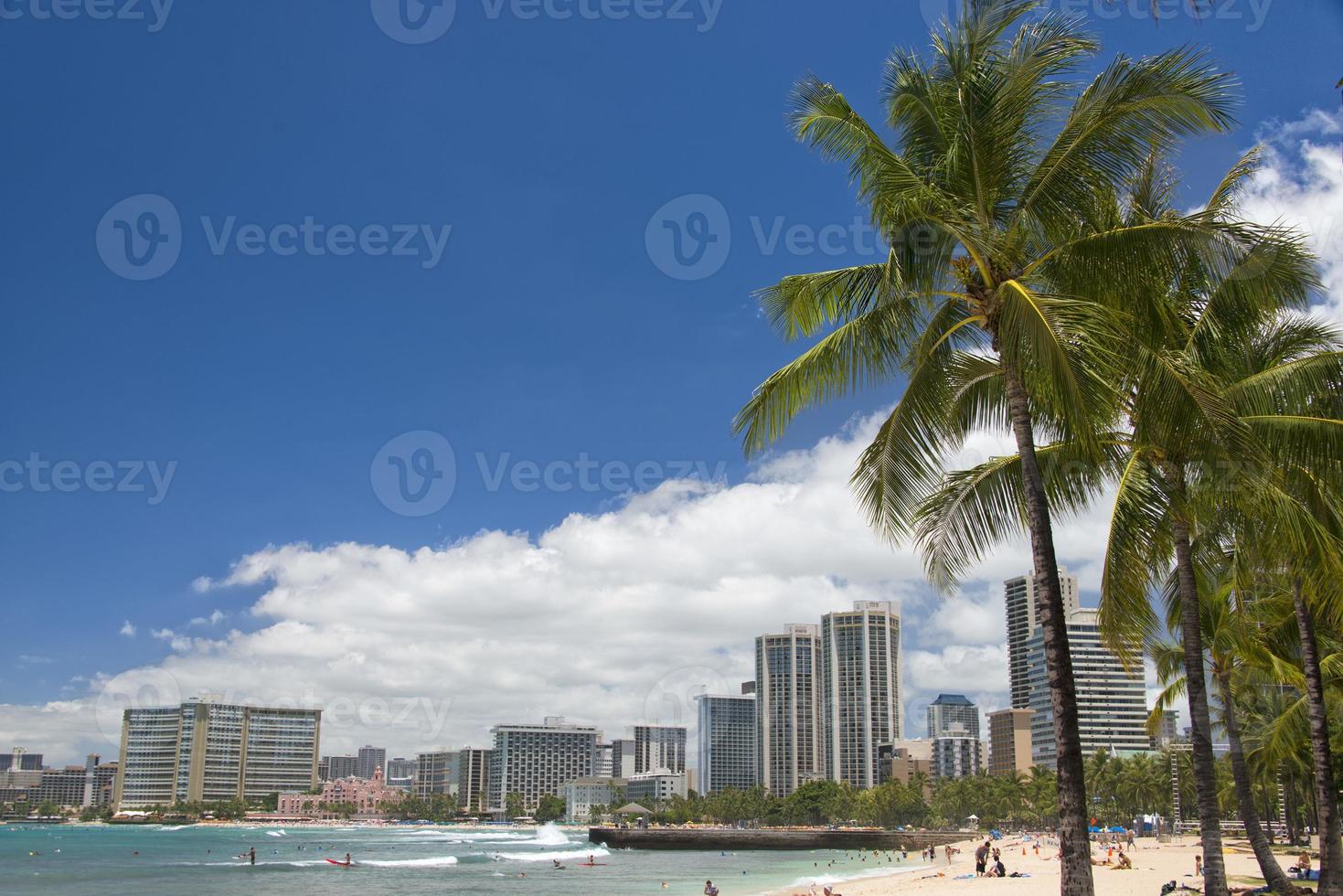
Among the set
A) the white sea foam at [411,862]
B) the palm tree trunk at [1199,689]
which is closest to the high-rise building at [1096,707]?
the white sea foam at [411,862]

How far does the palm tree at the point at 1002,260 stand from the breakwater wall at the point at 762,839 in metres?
106

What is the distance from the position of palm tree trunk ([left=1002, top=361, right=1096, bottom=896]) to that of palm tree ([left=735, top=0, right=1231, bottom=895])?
0.02 m

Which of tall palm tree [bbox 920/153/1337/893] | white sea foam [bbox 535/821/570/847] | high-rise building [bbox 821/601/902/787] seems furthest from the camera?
high-rise building [bbox 821/601/902/787]

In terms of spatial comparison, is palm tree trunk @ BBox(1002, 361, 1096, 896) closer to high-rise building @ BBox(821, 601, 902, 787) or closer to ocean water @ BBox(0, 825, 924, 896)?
ocean water @ BBox(0, 825, 924, 896)

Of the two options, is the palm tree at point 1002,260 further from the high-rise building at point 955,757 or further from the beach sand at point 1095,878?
the high-rise building at point 955,757

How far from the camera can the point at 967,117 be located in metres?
10.4

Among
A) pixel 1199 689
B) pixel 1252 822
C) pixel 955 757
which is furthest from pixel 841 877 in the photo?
pixel 955 757

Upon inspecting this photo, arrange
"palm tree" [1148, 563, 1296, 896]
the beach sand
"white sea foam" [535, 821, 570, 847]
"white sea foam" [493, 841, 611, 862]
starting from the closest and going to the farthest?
"palm tree" [1148, 563, 1296, 896] → the beach sand → "white sea foam" [493, 841, 611, 862] → "white sea foam" [535, 821, 570, 847]

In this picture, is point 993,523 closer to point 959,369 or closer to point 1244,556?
point 959,369

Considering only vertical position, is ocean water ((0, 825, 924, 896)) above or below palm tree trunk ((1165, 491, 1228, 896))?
below

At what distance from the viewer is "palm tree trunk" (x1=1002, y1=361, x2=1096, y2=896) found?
883 cm

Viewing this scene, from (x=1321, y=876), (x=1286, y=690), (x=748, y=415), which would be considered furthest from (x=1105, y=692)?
(x=748, y=415)

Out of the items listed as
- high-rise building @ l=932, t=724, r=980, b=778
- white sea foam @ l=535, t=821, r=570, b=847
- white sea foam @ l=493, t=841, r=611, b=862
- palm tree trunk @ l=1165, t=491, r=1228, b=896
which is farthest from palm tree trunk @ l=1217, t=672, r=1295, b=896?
high-rise building @ l=932, t=724, r=980, b=778

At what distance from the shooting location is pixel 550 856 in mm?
94312
